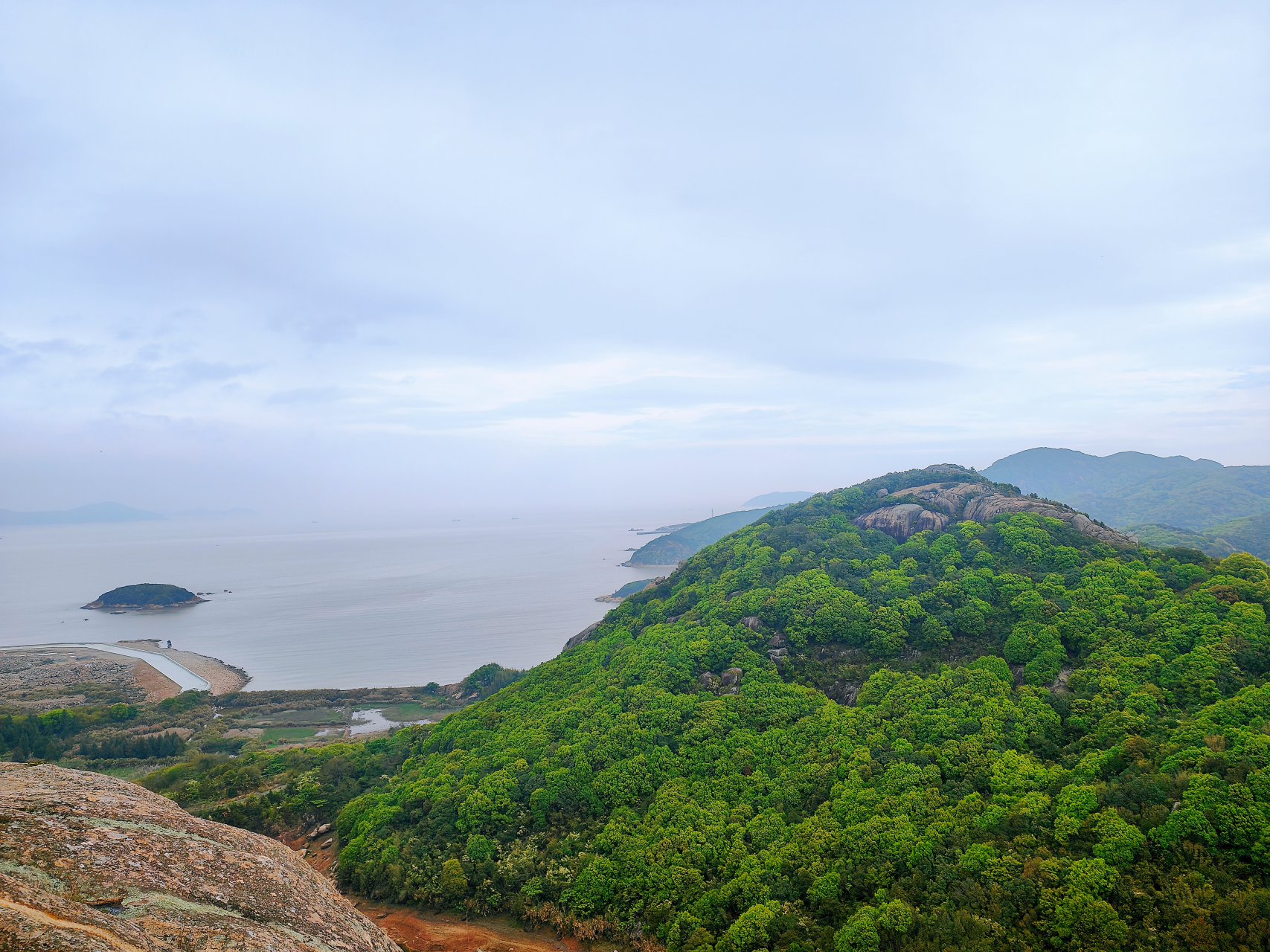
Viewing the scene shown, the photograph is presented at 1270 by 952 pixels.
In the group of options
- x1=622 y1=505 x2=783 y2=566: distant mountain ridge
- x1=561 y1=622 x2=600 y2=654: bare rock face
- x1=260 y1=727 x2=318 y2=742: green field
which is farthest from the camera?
x1=622 y1=505 x2=783 y2=566: distant mountain ridge

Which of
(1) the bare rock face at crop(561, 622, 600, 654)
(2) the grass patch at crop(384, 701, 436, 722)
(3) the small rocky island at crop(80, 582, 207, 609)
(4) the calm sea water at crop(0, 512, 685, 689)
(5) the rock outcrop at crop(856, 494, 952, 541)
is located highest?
(5) the rock outcrop at crop(856, 494, 952, 541)

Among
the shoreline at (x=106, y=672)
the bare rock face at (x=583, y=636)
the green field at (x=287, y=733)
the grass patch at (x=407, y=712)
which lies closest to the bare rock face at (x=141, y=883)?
the bare rock face at (x=583, y=636)

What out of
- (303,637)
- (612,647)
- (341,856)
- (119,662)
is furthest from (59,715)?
(612,647)

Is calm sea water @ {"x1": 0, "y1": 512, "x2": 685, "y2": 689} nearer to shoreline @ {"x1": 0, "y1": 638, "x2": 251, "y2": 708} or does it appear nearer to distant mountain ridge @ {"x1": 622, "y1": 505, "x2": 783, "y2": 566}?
shoreline @ {"x1": 0, "y1": 638, "x2": 251, "y2": 708}

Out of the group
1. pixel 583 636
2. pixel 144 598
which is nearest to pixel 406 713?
pixel 583 636

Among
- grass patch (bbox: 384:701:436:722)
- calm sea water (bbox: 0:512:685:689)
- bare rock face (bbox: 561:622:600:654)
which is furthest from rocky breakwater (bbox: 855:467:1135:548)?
calm sea water (bbox: 0:512:685:689)

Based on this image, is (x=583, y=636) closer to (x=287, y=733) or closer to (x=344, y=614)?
(x=287, y=733)

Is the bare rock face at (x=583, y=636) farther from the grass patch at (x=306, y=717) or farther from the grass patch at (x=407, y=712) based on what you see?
the grass patch at (x=306, y=717)
